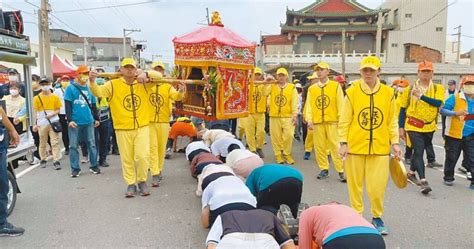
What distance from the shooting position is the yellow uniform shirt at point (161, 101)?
20.6 feet

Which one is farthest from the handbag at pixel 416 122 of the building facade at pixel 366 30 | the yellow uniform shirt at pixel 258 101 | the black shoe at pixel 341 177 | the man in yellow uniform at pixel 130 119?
the building facade at pixel 366 30

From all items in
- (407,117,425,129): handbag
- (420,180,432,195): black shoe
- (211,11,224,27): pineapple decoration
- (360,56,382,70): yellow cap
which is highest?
(211,11,224,27): pineapple decoration

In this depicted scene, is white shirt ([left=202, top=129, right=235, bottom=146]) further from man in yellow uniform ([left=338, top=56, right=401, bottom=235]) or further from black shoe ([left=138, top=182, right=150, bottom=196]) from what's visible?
man in yellow uniform ([left=338, top=56, right=401, bottom=235])

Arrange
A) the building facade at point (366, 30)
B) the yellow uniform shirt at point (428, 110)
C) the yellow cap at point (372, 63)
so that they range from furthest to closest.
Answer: the building facade at point (366, 30), the yellow uniform shirt at point (428, 110), the yellow cap at point (372, 63)

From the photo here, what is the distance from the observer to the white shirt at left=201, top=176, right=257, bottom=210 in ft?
11.4

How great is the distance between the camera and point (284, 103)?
24.6 ft

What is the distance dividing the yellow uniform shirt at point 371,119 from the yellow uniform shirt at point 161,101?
2.98 meters

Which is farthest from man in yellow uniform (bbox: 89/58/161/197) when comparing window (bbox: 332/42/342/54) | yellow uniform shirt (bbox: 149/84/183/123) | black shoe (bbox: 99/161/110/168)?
window (bbox: 332/42/342/54)

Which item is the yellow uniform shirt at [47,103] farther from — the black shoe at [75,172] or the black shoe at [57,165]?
the black shoe at [75,172]

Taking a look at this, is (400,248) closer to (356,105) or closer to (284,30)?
(356,105)

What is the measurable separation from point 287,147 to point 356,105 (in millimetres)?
3529

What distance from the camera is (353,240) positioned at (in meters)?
2.34

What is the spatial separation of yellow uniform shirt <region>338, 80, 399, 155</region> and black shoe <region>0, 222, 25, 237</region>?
3655 mm

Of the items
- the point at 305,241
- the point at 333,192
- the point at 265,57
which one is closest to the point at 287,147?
the point at 333,192
